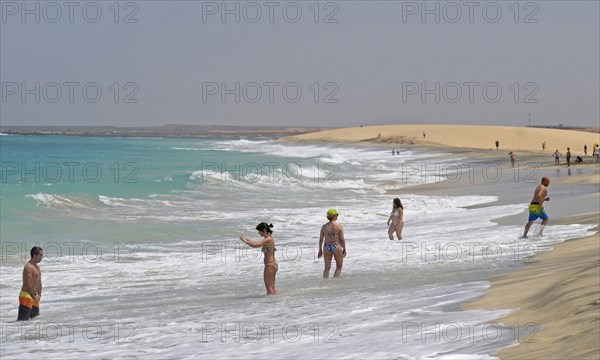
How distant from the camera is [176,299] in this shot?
484 inches

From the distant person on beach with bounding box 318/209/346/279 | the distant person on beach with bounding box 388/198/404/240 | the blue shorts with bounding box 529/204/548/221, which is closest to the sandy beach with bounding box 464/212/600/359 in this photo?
the distant person on beach with bounding box 318/209/346/279

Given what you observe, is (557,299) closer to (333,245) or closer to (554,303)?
(554,303)

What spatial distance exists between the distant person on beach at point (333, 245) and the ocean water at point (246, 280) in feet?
0.80

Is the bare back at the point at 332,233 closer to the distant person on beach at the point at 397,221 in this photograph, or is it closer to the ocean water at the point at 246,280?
the ocean water at the point at 246,280

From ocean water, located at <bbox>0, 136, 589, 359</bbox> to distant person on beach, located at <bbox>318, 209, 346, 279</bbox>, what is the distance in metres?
0.24

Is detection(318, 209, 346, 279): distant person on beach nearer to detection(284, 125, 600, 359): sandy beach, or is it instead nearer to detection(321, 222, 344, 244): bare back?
detection(321, 222, 344, 244): bare back

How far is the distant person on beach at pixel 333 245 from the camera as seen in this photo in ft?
44.1

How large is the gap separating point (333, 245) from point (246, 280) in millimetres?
1686

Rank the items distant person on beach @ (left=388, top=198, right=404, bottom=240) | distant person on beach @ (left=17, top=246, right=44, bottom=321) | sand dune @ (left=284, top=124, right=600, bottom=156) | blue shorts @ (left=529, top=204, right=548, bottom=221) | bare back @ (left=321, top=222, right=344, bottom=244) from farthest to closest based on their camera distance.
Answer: sand dune @ (left=284, top=124, right=600, bottom=156), distant person on beach @ (left=388, top=198, right=404, bottom=240), blue shorts @ (left=529, top=204, right=548, bottom=221), bare back @ (left=321, top=222, right=344, bottom=244), distant person on beach @ (left=17, top=246, right=44, bottom=321)

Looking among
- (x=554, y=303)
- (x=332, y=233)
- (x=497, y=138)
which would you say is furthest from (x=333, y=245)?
(x=497, y=138)

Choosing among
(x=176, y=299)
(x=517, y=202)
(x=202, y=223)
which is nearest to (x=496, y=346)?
(x=176, y=299)

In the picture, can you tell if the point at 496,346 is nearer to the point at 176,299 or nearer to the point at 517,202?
the point at 176,299

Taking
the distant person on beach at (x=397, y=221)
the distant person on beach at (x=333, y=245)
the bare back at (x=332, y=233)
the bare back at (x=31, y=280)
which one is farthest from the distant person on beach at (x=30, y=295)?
the distant person on beach at (x=397, y=221)

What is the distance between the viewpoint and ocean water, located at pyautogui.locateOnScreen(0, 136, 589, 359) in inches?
351
